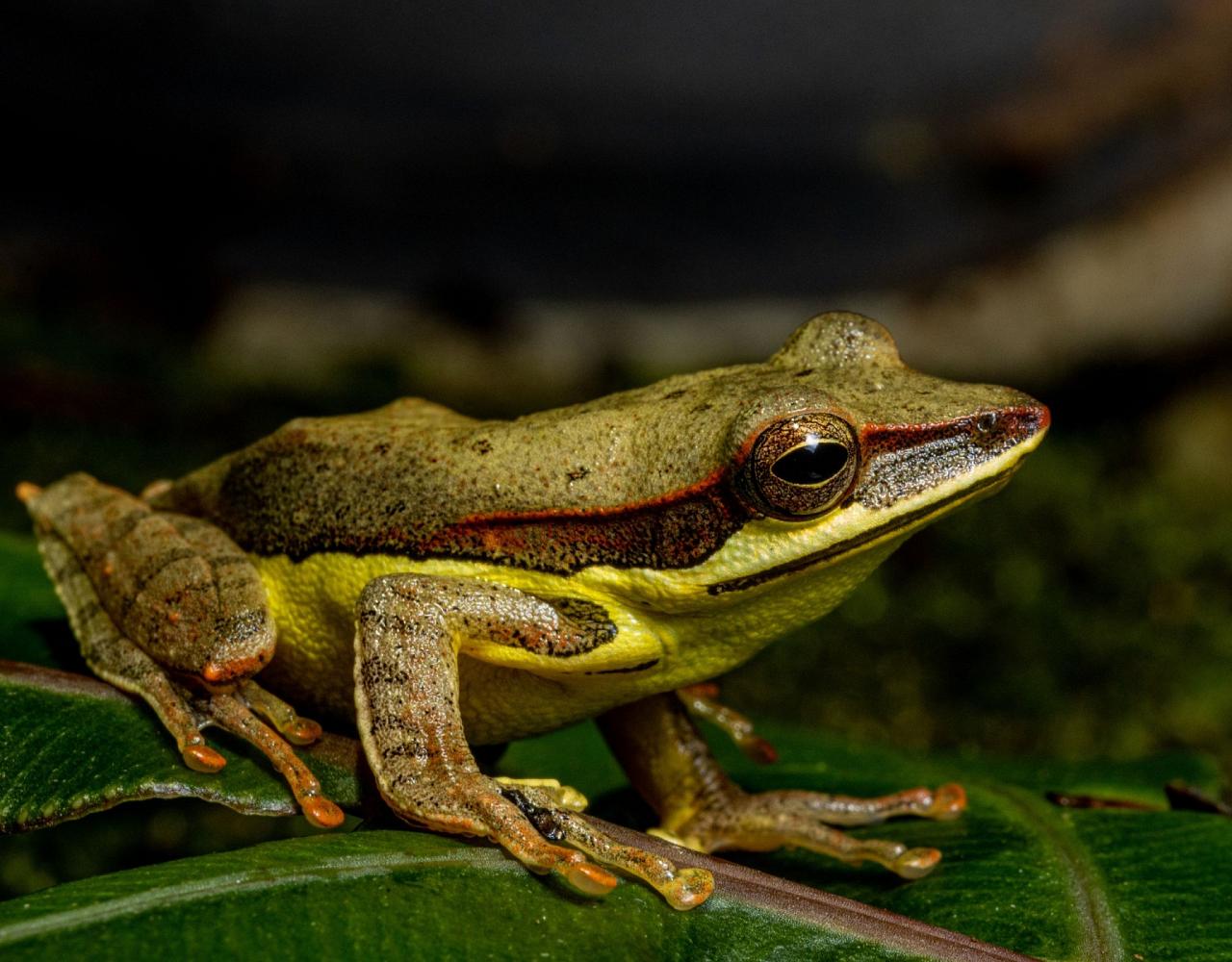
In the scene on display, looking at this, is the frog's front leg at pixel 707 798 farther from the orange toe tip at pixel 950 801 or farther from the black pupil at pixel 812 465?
A: the black pupil at pixel 812 465

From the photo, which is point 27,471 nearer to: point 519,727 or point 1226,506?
point 519,727

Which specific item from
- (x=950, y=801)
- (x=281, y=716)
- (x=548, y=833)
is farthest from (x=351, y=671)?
(x=950, y=801)

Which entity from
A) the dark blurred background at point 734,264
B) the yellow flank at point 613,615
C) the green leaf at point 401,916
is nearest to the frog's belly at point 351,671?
the yellow flank at point 613,615

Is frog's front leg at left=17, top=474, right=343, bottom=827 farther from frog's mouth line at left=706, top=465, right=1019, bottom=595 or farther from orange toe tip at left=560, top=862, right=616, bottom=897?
frog's mouth line at left=706, top=465, right=1019, bottom=595

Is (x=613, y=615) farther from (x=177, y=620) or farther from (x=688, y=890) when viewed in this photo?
(x=177, y=620)

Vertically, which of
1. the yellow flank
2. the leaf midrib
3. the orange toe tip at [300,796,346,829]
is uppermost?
the yellow flank

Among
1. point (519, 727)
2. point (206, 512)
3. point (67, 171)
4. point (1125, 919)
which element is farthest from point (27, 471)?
point (67, 171)

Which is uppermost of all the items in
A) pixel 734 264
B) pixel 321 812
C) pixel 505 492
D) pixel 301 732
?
pixel 734 264

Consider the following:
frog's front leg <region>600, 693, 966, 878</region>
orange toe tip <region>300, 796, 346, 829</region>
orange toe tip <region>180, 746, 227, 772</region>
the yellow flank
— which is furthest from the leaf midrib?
orange toe tip <region>180, 746, 227, 772</region>
